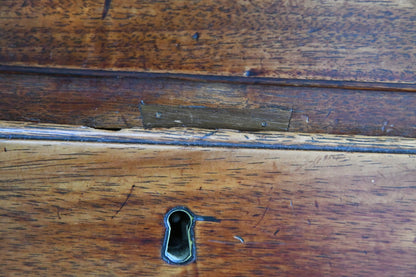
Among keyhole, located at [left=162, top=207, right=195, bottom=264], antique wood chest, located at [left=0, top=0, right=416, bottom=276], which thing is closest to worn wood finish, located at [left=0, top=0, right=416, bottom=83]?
antique wood chest, located at [left=0, top=0, right=416, bottom=276]

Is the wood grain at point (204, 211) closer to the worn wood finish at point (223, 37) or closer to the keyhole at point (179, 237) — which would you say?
the keyhole at point (179, 237)

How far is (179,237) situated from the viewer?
0.45 meters

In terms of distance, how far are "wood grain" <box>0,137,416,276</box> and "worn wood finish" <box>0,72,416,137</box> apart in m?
0.12

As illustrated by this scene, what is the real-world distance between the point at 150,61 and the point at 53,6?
7.8 inches

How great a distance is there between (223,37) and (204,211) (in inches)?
12.0

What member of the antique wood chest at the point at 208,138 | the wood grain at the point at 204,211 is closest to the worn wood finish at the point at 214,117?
the antique wood chest at the point at 208,138

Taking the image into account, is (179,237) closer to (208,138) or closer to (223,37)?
(208,138)

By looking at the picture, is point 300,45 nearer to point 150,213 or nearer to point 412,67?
point 412,67

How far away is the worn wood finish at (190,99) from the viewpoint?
20.5 inches

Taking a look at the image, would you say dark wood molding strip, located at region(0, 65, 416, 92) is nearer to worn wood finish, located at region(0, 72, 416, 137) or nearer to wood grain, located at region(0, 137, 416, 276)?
worn wood finish, located at region(0, 72, 416, 137)

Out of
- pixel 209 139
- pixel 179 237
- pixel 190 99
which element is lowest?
pixel 179 237

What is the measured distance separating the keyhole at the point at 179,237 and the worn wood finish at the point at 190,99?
0.67 ft

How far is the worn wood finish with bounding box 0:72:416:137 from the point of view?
52 cm

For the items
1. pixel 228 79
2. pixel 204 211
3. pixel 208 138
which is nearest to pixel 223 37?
pixel 228 79
